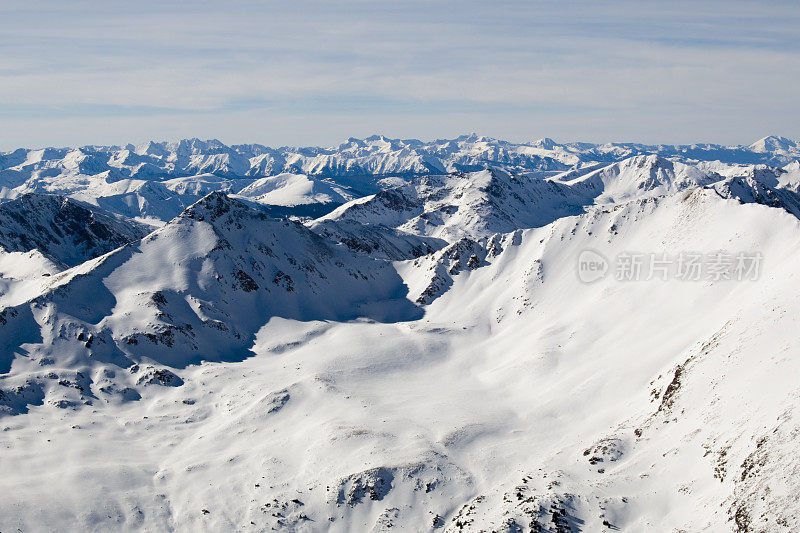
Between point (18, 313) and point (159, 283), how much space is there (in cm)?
2974

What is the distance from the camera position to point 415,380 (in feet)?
364

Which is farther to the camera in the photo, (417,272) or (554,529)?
(417,272)

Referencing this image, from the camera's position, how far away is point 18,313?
112 m

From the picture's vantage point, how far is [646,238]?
147 metres

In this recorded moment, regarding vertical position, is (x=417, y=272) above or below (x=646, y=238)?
below

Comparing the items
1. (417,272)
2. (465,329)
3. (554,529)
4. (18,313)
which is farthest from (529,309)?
(18,313)

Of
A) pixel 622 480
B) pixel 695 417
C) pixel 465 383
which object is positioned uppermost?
pixel 695 417

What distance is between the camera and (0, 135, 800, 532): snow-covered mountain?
65062mm

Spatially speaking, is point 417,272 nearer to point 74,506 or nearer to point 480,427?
point 480,427

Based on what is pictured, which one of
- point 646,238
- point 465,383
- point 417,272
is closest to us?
point 465,383

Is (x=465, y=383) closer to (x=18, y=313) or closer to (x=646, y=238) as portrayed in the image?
(x=646, y=238)

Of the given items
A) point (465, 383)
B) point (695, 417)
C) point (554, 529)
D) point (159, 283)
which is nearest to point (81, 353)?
point (159, 283)

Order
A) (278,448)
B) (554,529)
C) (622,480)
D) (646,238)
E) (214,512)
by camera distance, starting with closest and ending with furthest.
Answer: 1. (554,529)
2. (622,480)
3. (214,512)
4. (278,448)
5. (646,238)

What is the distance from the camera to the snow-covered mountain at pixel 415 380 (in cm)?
6506
